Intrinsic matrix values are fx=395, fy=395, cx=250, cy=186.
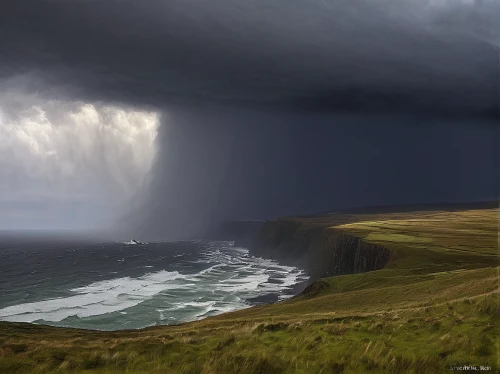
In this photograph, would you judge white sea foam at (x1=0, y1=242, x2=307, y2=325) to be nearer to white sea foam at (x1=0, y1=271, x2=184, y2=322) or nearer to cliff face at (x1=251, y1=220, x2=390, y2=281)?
white sea foam at (x1=0, y1=271, x2=184, y2=322)

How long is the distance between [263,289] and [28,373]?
86.3 metres

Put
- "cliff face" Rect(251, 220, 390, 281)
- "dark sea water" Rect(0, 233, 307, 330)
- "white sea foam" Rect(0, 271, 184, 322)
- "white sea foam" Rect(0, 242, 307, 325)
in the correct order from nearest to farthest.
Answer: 1. "dark sea water" Rect(0, 233, 307, 330)
2. "white sea foam" Rect(0, 242, 307, 325)
3. "white sea foam" Rect(0, 271, 184, 322)
4. "cliff face" Rect(251, 220, 390, 281)

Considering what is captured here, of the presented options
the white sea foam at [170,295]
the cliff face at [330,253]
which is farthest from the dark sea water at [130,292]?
the cliff face at [330,253]

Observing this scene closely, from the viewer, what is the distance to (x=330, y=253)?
111188 millimetres

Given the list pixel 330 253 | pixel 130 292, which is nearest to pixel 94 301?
pixel 130 292

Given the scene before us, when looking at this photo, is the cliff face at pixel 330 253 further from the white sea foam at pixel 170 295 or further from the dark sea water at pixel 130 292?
the white sea foam at pixel 170 295

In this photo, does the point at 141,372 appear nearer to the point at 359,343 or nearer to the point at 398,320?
the point at 359,343

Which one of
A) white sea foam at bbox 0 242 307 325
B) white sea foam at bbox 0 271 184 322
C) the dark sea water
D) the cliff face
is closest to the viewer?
the dark sea water

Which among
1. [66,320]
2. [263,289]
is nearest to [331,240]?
[263,289]

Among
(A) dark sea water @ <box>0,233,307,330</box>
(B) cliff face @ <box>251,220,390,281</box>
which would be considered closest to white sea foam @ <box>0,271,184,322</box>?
(A) dark sea water @ <box>0,233,307,330</box>

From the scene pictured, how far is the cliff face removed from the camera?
262ft

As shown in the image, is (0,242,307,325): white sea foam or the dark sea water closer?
the dark sea water

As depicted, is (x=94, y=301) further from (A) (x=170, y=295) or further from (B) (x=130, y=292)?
(A) (x=170, y=295)

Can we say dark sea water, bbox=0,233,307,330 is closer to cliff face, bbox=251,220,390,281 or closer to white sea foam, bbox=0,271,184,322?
white sea foam, bbox=0,271,184,322
